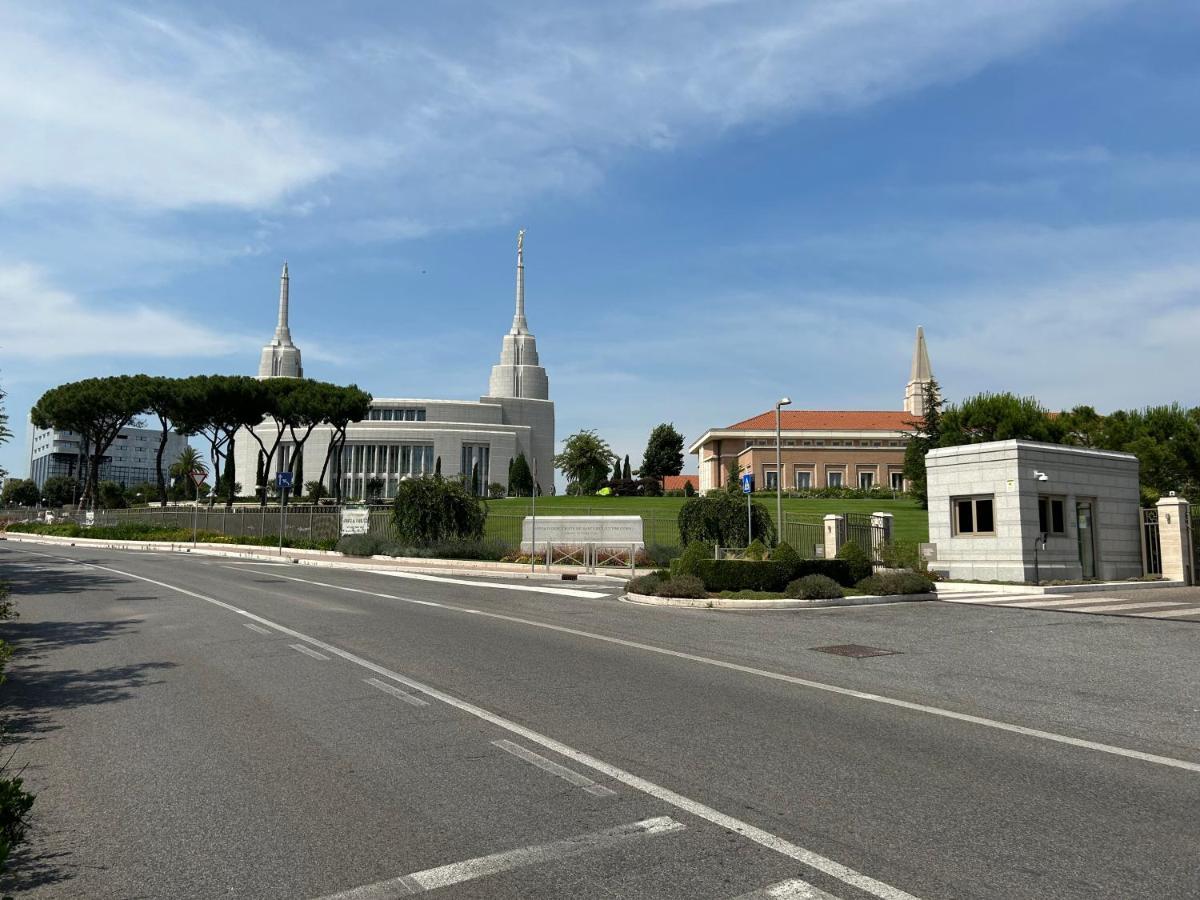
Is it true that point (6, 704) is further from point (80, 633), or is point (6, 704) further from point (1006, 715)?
point (1006, 715)

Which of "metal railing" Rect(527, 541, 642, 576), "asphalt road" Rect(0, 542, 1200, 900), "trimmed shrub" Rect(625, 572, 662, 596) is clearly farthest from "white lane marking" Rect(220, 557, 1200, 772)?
"metal railing" Rect(527, 541, 642, 576)

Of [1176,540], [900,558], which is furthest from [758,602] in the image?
[1176,540]

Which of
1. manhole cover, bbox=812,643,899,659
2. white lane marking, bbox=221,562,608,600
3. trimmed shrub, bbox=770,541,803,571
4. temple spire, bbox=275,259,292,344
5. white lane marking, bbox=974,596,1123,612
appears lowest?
white lane marking, bbox=974,596,1123,612

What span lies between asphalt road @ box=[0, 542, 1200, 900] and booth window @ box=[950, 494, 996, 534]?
13514mm

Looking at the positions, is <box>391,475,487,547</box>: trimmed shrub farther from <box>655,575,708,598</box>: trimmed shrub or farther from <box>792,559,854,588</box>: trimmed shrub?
<box>792,559,854,588</box>: trimmed shrub

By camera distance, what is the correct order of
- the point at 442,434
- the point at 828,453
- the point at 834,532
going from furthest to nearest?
the point at 442,434
the point at 828,453
the point at 834,532

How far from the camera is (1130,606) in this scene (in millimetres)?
18312

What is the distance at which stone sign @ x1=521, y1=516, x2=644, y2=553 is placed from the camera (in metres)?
35.6

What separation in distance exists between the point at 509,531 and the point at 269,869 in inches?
1546

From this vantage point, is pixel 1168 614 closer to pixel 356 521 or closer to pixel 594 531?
pixel 594 531

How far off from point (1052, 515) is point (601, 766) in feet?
78.1

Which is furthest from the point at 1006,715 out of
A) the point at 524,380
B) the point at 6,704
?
the point at 524,380

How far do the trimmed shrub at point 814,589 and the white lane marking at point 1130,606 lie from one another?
4.70 m

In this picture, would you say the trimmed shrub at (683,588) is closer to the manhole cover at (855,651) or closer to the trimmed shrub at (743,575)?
the trimmed shrub at (743,575)
